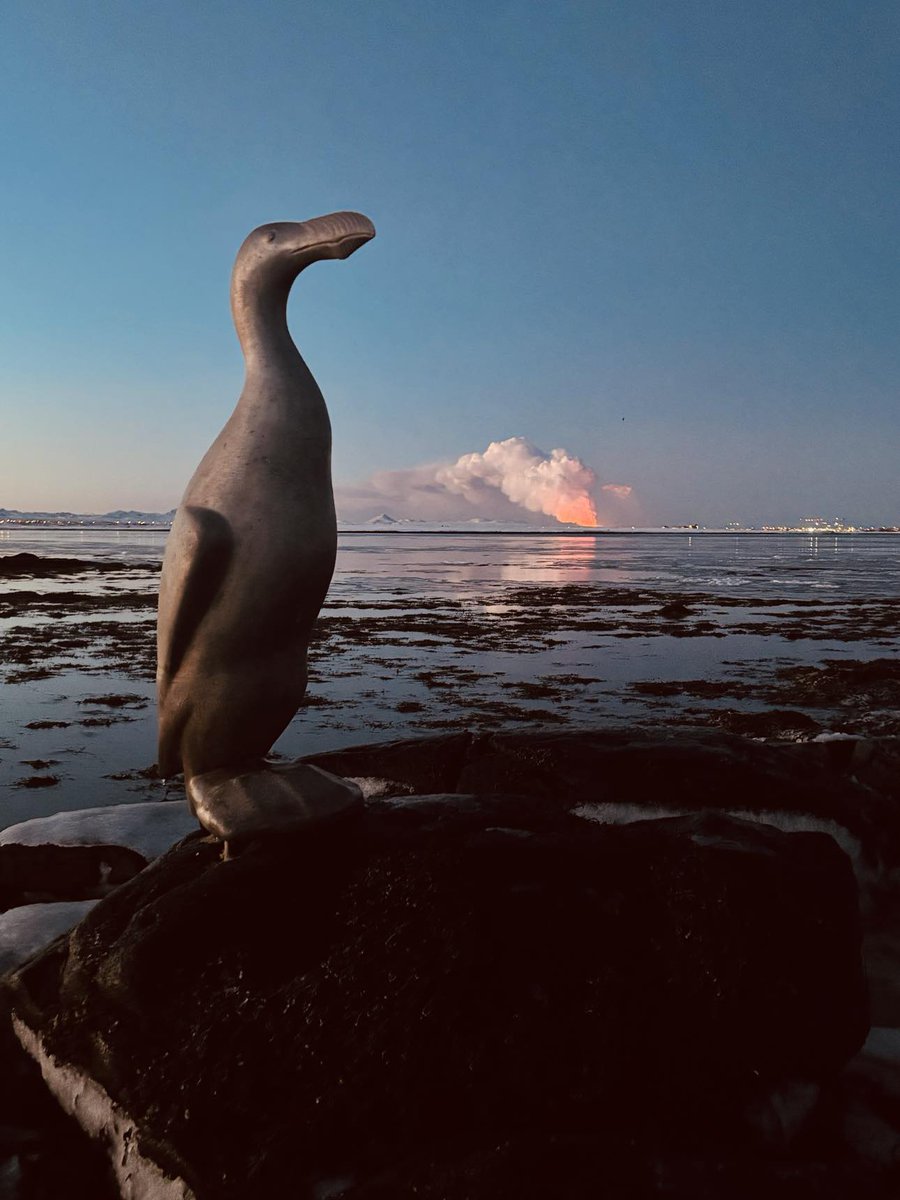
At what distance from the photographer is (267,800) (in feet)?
11.0

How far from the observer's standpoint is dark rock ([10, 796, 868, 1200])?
2.61m

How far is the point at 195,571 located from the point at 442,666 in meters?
9.84

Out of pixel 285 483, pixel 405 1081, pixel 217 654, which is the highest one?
pixel 285 483

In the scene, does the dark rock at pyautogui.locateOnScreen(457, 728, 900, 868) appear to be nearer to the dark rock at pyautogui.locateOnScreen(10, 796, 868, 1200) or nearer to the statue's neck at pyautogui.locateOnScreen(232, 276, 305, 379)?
the dark rock at pyautogui.locateOnScreen(10, 796, 868, 1200)

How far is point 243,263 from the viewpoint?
3.55 metres

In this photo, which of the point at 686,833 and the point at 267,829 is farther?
the point at 686,833

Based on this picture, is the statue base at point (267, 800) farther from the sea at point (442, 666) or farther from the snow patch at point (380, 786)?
the sea at point (442, 666)

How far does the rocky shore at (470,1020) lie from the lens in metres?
2.62

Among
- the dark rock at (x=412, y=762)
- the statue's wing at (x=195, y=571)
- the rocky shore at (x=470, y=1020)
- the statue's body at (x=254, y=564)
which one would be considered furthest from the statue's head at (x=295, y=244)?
the dark rock at (x=412, y=762)

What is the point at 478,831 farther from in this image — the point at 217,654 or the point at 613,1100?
the point at 217,654

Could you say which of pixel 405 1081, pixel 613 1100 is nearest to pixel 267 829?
pixel 405 1081

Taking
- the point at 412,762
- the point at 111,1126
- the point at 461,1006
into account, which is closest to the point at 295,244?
the point at 461,1006

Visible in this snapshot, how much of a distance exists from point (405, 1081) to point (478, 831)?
963 mm

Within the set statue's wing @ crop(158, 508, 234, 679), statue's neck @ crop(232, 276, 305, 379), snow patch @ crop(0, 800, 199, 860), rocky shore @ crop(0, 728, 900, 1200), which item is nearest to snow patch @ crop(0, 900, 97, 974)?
rocky shore @ crop(0, 728, 900, 1200)
